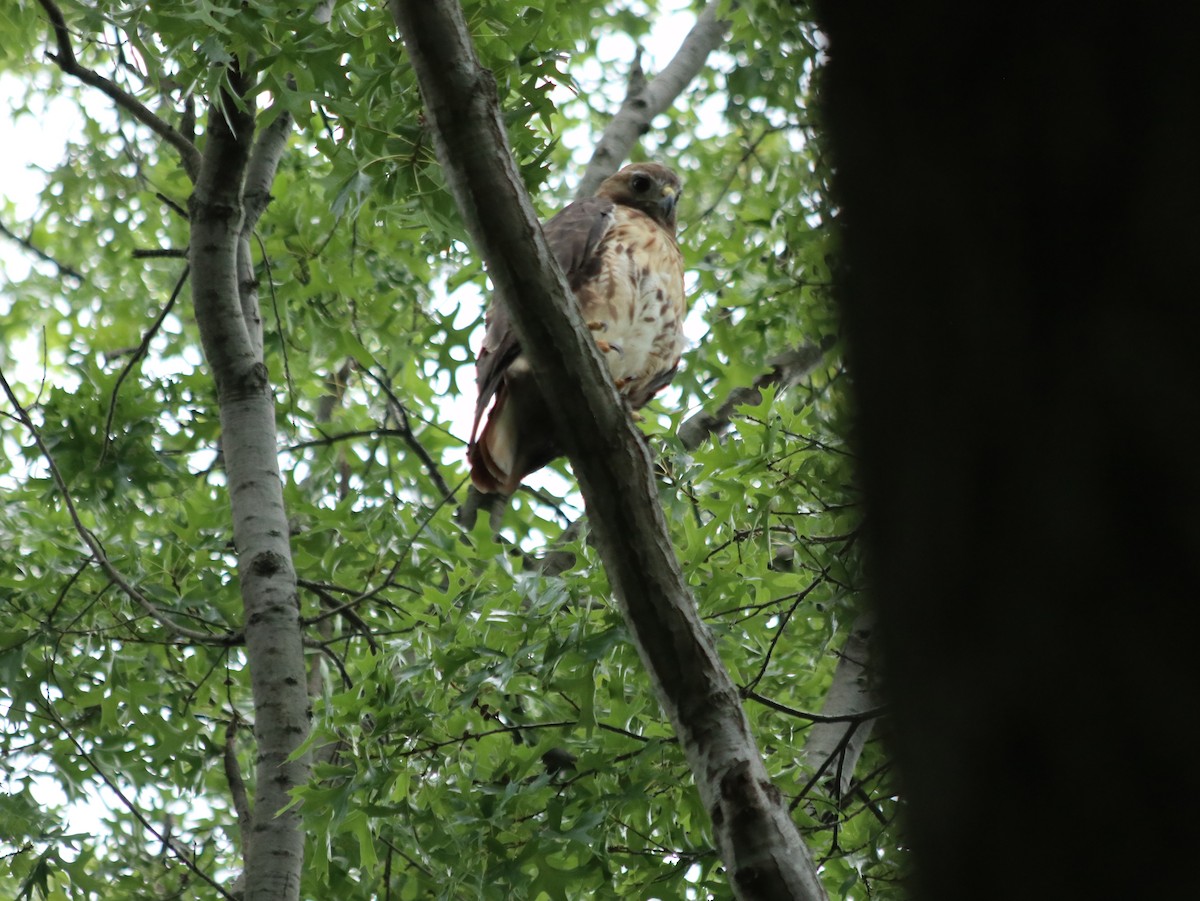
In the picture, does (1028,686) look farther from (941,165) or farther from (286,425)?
(286,425)

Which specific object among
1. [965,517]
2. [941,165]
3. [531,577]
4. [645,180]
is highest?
[645,180]

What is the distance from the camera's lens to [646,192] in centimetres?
634

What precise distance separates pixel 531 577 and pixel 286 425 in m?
2.53

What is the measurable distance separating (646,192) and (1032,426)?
5.77m

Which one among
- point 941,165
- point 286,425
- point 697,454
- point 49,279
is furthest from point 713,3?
point 941,165

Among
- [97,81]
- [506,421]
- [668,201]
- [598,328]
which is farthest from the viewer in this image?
[668,201]

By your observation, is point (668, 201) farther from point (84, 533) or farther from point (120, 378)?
point (84, 533)

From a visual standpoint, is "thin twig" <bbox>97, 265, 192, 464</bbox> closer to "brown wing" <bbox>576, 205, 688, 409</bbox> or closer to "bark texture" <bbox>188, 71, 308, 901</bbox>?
"bark texture" <bbox>188, 71, 308, 901</bbox>

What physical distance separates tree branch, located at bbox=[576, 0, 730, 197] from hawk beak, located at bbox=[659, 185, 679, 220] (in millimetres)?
444

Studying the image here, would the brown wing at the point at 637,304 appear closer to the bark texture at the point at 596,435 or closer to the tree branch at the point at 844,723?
the tree branch at the point at 844,723

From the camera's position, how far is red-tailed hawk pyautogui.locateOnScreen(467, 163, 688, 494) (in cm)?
Result: 514

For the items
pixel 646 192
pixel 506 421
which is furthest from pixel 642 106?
pixel 506 421

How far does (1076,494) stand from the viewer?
65cm

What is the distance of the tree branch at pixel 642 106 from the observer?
271 inches
